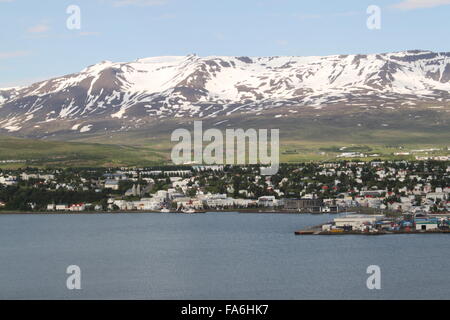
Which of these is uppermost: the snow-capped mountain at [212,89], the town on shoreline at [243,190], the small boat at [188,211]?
the snow-capped mountain at [212,89]

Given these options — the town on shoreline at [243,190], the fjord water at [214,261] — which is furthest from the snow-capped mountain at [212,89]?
the fjord water at [214,261]

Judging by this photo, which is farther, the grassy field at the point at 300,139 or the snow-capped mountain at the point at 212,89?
the snow-capped mountain at the point at 212,89

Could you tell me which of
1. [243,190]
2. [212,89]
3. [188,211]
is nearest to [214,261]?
[188,211]

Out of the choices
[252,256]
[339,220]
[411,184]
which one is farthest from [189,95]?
[252,256]

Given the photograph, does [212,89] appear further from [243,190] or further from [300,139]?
[243,190]

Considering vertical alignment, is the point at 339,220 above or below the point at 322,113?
below

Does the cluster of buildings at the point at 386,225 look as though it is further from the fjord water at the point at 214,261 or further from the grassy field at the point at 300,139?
the grassy field at the point at 300,139

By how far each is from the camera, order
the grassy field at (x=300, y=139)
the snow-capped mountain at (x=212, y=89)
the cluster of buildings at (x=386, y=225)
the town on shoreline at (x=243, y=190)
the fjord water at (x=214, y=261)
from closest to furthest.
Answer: the fjord water at (x=214, y=261)
the cluster of buildings at (x=386, y=225)
the town on shoreline at (x=243, y=190)
the grassy field at (x=300, y=139)
the snow-capped mountain at (x=212, y=89)
